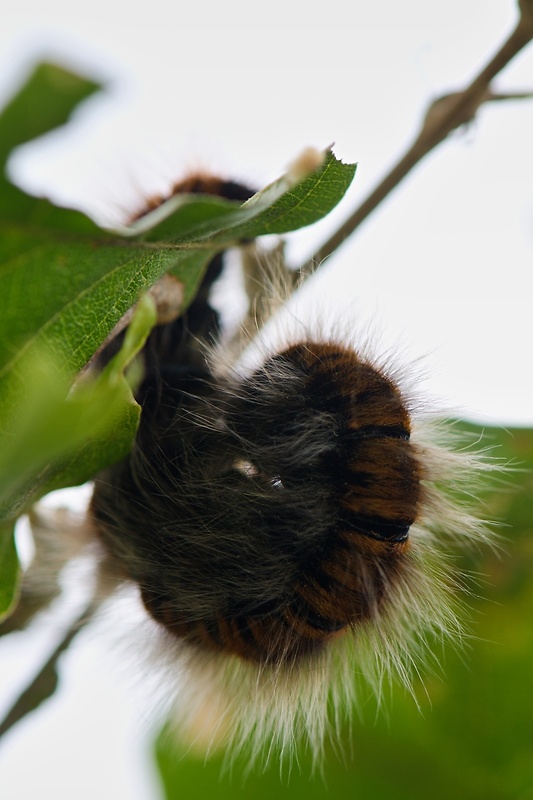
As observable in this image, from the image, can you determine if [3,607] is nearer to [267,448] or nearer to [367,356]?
[267,448]

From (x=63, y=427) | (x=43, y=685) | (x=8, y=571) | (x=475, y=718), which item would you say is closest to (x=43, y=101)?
(x=63, y=427)

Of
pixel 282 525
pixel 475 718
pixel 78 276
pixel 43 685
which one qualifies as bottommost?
pixel 43 685

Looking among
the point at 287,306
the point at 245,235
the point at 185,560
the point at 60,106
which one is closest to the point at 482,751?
the point at 185,560

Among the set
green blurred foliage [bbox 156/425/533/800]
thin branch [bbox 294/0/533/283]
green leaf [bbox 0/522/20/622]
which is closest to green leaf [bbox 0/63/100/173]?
green leaf [bbox 0/522/20/622]

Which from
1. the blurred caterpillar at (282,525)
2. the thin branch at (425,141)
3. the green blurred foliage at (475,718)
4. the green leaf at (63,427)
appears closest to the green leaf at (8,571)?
the green leaf at (63,427)

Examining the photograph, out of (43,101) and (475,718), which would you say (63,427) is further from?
(475,718)

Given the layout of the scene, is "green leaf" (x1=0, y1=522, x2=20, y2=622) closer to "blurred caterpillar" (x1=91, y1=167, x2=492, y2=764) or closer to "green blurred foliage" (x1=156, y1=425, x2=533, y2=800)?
"blurred caterpillar" (x1=91, y1=167, x2=492, y2=764)
